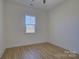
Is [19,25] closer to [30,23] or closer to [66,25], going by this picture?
[30,23]

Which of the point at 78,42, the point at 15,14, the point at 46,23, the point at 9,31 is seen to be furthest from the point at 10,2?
the point at 78,42

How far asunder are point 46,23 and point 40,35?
94 centimetres

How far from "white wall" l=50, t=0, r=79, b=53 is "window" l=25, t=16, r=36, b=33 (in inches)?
47.3

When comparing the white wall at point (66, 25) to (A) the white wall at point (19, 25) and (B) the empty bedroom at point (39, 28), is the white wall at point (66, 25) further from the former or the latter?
(A) the white wall at point (19, 25)

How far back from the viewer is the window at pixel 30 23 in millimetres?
4895

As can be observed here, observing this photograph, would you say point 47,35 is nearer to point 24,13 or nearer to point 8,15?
point 24,13

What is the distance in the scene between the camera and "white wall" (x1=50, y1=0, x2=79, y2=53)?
356cm

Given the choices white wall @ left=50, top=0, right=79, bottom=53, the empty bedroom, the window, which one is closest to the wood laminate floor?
the empty bedroom

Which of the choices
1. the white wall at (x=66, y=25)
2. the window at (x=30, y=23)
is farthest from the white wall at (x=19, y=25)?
the white wall at (x=66, y=25)

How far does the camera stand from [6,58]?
3045mm

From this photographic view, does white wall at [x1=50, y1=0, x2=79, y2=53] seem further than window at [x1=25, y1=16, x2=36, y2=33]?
No

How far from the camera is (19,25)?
15.2 feet

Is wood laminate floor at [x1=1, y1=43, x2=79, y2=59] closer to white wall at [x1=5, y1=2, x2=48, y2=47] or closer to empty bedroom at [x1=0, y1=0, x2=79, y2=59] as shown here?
empty bedroom at [x1=0, y1=0, x2=79, y2=59]

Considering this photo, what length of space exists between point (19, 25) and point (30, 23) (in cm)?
71
